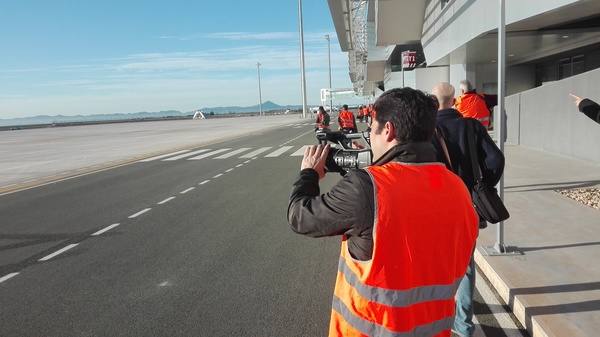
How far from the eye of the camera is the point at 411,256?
1.76 m

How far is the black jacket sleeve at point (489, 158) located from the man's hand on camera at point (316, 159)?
197 cm

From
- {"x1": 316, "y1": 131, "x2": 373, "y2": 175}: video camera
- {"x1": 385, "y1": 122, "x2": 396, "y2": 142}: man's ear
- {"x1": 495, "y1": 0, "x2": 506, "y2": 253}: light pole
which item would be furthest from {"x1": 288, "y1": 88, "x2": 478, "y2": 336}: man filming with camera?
{"x1": 495, "y1": 0, "x2": 506, "y2": 253}: light pole

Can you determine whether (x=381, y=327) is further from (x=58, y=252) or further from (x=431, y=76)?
(x=431, y=76)

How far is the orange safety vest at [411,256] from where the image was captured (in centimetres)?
172

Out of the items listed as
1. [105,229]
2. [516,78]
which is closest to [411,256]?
[105,229]

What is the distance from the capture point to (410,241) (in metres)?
1.74

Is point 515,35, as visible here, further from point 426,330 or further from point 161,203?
point 426,330

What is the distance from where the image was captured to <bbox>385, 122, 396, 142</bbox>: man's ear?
1.88m

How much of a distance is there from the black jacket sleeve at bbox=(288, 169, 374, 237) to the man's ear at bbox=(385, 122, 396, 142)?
0.19 m

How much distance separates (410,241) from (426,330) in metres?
0.39

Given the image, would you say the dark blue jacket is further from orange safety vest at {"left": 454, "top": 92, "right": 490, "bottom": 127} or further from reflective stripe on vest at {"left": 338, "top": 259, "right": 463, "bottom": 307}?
orange safety vest at {"left": 454, "top": 92, "right": 490, "bottom": 127}

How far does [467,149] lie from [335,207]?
2180 mm

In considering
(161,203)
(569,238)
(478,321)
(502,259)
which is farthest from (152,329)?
(161,203)

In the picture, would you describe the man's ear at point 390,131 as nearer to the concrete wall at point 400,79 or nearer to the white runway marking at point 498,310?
the white runway marking at point 498,310
